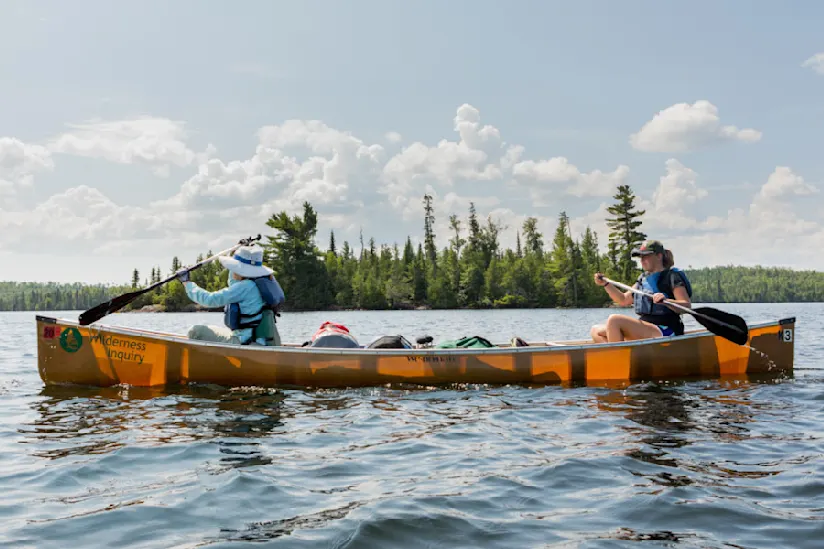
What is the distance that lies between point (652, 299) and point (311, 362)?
477 cm

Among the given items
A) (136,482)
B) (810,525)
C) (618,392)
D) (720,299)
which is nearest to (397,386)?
(618,392)

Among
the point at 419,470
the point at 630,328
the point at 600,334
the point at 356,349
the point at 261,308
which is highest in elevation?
the point at 261,308

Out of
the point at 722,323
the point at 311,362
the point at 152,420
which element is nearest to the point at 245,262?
the point at 311,362

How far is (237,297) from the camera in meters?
9.05

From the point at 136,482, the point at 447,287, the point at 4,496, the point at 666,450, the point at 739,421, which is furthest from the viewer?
the point at 447,287

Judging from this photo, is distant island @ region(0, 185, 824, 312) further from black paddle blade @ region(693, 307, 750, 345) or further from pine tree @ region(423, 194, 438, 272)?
black paddle blade @ region(693, 307, 750, 345)

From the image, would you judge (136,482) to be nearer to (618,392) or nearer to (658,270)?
(618,392)

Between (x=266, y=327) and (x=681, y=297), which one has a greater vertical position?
(x=681, y=297)

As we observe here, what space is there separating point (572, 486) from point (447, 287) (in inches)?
3342

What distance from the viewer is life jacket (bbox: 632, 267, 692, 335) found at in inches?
363

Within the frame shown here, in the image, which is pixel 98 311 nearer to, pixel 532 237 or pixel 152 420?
pixel 152 420

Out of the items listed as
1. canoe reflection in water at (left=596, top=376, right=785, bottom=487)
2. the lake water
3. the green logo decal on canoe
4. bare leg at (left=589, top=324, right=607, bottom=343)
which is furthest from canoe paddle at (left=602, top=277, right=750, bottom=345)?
the green logo decal on canoe

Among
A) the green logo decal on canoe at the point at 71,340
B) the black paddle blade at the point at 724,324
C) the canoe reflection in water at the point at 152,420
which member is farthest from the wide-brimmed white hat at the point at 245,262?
the black paddle blade at the point at 724,324

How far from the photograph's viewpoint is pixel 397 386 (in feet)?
30.1
